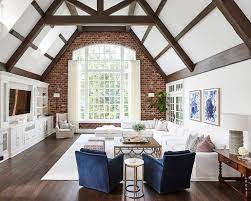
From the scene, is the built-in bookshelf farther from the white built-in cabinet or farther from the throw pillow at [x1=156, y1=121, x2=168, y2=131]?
the throw pillow at [x1=156, y1=121, x2=168, y2=131]

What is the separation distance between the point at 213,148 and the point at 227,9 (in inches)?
104

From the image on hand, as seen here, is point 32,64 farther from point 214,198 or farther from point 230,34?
point 214,198

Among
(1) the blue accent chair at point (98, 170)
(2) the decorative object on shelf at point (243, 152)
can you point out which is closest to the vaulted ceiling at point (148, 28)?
(2) the decorative object on shelf at point (243, 152)

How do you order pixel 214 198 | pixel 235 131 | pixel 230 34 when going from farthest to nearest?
pixel 230 34 < pixel 235 131 < pixel 214 198

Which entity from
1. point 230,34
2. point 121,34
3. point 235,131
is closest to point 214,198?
point 235,131

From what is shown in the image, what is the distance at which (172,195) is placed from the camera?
165 inches

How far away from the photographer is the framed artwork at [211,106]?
5891 mm

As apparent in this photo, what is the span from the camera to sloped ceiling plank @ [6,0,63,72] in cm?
734

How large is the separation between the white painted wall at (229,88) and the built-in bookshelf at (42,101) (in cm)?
632

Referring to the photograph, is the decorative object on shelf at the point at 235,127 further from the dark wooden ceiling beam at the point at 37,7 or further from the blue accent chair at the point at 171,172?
the dark wooden ceiling beam at the point at 37,7

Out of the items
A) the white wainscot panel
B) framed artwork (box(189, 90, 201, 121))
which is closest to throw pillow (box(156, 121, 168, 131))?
framed artwork (box(189, 90, 201, 121))

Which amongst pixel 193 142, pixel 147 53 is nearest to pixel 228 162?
pixel 193 142

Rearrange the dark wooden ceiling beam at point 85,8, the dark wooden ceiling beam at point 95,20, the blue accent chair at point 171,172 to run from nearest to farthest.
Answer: the blue accent chair at point 171,172 → the dark wooden ceiling beam at point 95,20 → the dark wooden ceiling beam at point 85,8

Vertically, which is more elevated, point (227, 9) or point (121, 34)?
point (121, 34)
